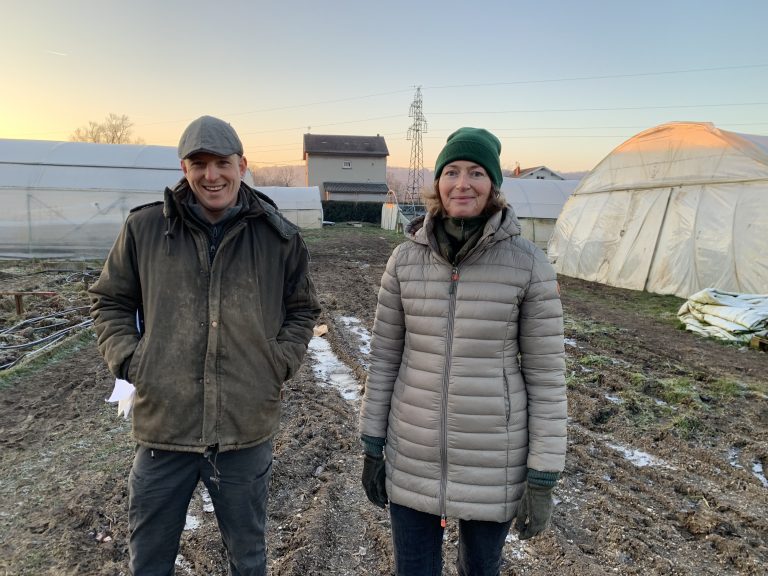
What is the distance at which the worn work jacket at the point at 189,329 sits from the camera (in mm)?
1791

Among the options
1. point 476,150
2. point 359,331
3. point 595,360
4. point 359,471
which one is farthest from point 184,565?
point 595,360

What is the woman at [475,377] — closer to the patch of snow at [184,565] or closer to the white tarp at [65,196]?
the patch of snow at [184,565]

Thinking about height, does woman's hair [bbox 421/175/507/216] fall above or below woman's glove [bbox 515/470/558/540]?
above

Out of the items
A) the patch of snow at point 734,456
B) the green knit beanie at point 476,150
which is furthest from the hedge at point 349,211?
the green knit beanie at point 476,150

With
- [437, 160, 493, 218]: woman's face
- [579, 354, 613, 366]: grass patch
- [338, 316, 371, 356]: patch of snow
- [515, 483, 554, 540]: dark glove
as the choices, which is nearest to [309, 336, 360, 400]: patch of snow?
[338, 316, 371, 356]: patch of snow

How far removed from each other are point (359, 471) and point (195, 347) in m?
2.10

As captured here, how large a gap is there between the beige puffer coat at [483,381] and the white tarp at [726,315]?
724 centimetres

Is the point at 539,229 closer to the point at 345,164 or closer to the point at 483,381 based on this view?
the point at 483,381

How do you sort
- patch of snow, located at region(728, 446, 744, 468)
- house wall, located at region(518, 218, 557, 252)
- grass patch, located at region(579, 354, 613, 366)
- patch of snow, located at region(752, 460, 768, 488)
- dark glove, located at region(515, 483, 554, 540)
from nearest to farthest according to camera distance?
1. dark glove, located at region(515, 483, 554, 540)
2. patch of snow, located at region(752, 460, 768, 488)
3. patch of snow, located at region(728, 446, 744, 468)
4. grass patch, located at region(579, 354, 613, 366)
5. house wall, located at region(518, 218, 557, 252)

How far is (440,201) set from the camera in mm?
1852

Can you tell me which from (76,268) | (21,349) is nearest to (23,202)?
(76,268)

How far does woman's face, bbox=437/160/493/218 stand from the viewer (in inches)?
68.4

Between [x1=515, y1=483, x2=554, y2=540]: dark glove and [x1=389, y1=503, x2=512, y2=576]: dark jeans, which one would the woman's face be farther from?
[x1=389, y1=503, x2=512, y2=576]: dark jeans

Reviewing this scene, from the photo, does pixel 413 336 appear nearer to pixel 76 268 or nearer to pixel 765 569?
pixel 765 569
